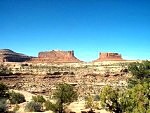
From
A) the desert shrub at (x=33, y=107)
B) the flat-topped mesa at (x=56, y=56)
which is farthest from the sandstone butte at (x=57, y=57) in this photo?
the desert shrub at (x=33, y=107)

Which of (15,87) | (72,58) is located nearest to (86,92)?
(15,87)

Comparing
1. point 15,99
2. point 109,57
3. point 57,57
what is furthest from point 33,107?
point 57,57

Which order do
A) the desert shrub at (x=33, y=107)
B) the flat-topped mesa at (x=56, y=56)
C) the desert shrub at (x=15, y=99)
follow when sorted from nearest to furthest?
the desert shrub at (x=33, y=107), the desert shrub at (x=15, y=99), the flat-topped mesa at (x=56, y=56)

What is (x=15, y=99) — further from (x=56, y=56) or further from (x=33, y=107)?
(x=56, y=56)

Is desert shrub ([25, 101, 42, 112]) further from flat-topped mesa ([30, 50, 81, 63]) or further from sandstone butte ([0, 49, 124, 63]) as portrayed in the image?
flat-topped mesa ([30, 50, 81, 63])

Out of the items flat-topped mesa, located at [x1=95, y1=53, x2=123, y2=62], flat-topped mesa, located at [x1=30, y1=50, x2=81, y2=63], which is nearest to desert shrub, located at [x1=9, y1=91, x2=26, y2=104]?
flat-topped mesa, located at [x1=95, y1=53, x2=123, y2=62]

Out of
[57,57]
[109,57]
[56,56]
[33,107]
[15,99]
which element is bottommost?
[33,107]

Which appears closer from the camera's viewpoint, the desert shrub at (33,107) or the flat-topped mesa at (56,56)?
the desert shrub at (33,107)

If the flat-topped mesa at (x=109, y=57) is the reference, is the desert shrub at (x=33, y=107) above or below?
below

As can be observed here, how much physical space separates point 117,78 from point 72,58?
93.9 m

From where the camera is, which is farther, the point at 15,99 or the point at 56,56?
the point at 56,56

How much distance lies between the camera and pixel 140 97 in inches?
1144

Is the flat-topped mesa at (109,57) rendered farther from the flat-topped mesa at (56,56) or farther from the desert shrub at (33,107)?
the desert shrub at (33,107)

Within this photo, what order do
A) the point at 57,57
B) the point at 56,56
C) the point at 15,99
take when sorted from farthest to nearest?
1. the point at 56,56
2. the point at 57,57
3. the point at 15,99
